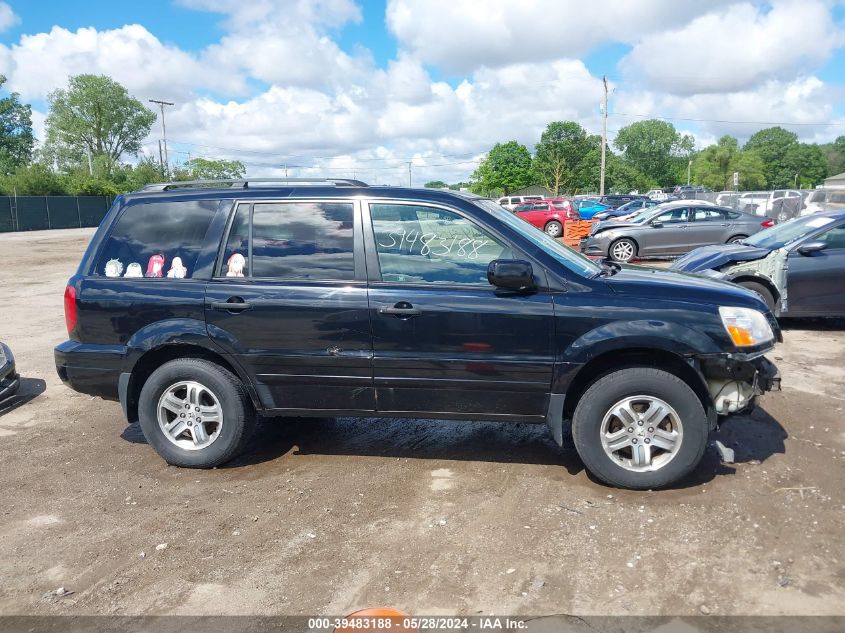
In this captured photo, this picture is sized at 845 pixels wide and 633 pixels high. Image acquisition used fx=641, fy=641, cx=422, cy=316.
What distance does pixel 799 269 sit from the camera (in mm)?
7992

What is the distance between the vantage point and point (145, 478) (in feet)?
14.7

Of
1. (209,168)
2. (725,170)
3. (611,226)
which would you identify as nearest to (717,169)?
(725,170)

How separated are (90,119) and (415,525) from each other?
288 ft

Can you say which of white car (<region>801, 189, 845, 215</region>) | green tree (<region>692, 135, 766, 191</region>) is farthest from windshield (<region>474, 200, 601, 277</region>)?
green tree (<region>692, 135, 766, 191</region>)

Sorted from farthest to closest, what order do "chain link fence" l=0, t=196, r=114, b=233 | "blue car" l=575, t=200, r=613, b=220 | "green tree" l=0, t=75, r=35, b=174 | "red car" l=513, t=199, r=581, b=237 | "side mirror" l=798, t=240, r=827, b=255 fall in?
"green tree" l=0, t=75, r=35, b=174
"chain link fence" l=0, t=196, r=114, b=233
"blue car" l=575, t=200, r=613, b=220
"red car" l=513, t=199, r=581, b=237
"side mirror" l=798, t=240, r=827, b=255

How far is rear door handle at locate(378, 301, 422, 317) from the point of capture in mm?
4078

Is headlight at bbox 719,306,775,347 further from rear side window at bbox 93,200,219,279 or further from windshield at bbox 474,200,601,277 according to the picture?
rear side window at bbox 93,200,219,279

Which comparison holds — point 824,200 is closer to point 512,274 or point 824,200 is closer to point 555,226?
point 555,226

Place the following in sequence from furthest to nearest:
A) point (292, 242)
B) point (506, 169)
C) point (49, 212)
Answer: point (506, 169) → point (49, 212) → point (292, 242)

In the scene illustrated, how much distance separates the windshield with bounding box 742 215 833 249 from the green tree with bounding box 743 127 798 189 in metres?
137

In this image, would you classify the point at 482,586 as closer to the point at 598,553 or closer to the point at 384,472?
the point at 598,553

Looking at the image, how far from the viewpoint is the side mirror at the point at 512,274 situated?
391cm

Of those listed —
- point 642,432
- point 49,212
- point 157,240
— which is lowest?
point 642,432

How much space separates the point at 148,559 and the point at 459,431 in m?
2.57
